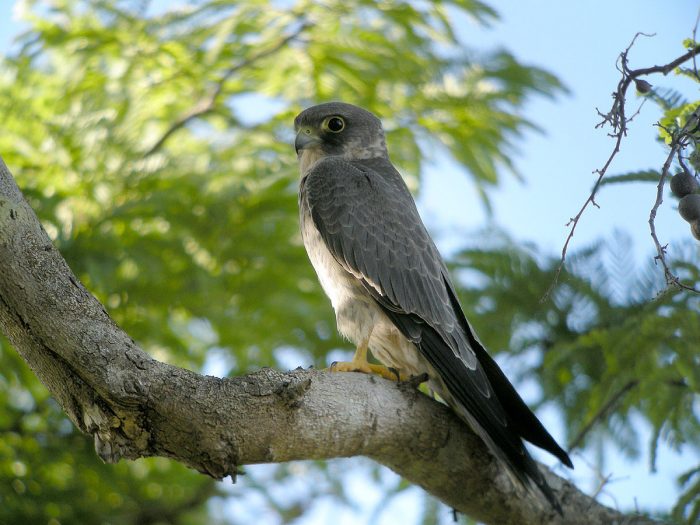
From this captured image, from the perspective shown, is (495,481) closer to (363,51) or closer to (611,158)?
(611,158)

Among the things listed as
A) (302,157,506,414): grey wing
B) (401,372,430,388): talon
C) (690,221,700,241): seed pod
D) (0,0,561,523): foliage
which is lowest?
(0,0,561,523): foliage

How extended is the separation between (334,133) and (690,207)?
277cm

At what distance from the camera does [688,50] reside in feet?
7.45

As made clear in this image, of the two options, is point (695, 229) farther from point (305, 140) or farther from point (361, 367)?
point (305, 140)

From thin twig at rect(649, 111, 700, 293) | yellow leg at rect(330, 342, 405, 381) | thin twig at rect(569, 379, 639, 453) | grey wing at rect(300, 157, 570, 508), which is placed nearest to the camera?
thin twig at rect(649, 111, 700, 293)

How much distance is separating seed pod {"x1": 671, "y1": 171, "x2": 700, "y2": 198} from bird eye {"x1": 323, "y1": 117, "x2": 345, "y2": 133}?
8.74 feet

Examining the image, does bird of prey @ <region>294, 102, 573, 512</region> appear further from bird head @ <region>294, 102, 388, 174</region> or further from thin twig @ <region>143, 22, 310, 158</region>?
thin twig @ <region>143, 22, 310, 158</region>

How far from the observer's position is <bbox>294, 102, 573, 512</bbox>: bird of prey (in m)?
3.48

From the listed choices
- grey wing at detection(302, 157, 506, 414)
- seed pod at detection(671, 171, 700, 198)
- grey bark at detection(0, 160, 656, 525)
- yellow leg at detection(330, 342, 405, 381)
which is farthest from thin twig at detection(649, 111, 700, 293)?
yellow leg at detection(330, 342, 405, 381)

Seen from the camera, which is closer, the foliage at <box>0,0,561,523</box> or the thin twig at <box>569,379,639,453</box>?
the thin twig at <box>569,379,639,453</box>

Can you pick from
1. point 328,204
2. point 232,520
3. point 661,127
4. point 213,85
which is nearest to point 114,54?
point 213,85

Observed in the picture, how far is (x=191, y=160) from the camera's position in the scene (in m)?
5.81

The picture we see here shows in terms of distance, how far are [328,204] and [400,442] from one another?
4.49 feet

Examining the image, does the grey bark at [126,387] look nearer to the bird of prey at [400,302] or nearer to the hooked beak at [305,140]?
the bird of prey at [400,302]
